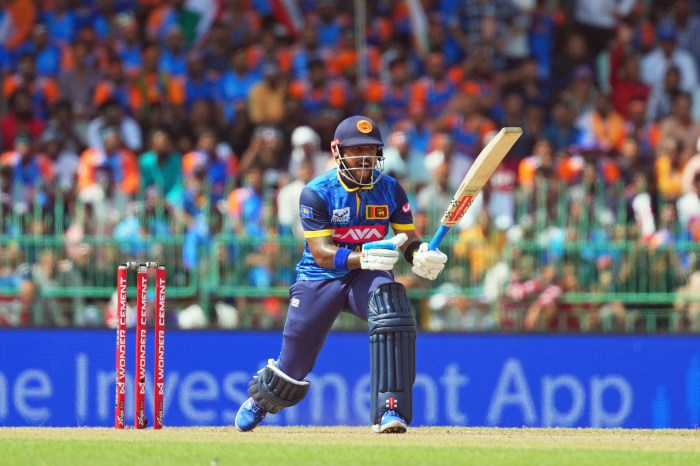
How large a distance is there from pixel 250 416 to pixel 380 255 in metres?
1.67

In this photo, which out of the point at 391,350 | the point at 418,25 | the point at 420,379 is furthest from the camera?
the point at 418,25

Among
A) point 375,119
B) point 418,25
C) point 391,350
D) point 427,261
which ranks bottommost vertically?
point 391,350

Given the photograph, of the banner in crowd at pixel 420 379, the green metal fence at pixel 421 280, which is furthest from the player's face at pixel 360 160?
the green metal fence at pixel 421 280

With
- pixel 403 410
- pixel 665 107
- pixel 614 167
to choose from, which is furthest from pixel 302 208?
pixel 665 107

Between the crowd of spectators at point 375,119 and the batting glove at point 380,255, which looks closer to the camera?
the batting glove at point 380,255

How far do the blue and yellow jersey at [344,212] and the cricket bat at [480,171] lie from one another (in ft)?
1.75

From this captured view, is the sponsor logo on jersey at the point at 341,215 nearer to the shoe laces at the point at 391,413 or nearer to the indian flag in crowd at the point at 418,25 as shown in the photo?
the shoe laces at the point at 391,413

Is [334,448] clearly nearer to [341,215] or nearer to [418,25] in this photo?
[341,215]

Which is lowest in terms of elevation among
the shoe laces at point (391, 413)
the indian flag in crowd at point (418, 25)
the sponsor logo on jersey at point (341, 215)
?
the shoe laces at point (391, 413)

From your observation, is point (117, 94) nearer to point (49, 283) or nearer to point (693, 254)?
point (49, 283)

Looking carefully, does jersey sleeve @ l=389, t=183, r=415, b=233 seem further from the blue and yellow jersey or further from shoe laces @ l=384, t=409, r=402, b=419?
shoe laces @ l=384, t=409, r=402, b=419

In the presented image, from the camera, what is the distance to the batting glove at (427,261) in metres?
8.77

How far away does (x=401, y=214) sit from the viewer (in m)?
9.49

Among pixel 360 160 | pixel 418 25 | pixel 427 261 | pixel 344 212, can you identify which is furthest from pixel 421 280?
pixel 418 25
